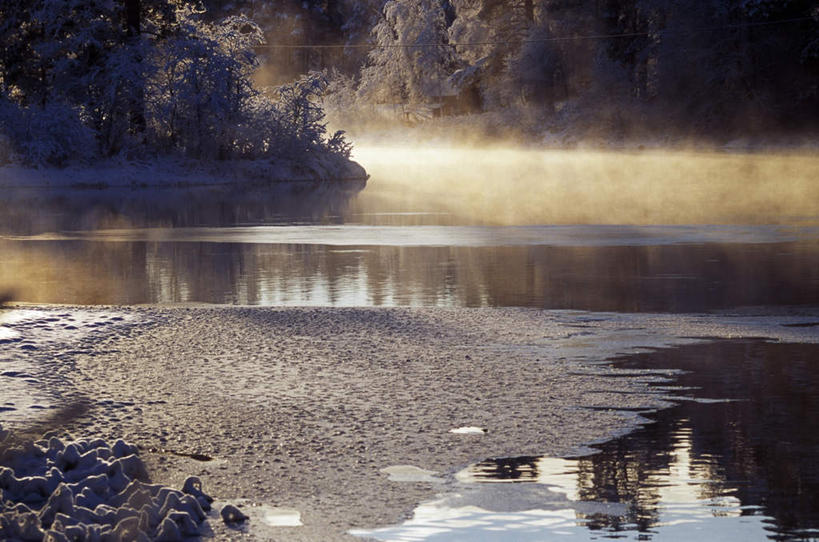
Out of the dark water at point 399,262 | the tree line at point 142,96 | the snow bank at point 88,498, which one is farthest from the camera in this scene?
the tree line at point 142,96

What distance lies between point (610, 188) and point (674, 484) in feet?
96.7

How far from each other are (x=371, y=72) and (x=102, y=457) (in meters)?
85.2

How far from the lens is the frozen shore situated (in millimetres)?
6340

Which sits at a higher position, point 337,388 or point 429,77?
point 429,77

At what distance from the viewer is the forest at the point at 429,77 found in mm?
44219

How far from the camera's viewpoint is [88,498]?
5.67 metres

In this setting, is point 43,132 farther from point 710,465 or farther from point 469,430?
point 710,465

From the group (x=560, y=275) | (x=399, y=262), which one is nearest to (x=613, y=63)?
(x=399, y=262)

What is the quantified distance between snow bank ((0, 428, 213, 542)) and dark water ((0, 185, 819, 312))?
253 inches

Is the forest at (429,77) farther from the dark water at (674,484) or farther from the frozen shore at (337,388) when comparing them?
the dark water at (674,484)

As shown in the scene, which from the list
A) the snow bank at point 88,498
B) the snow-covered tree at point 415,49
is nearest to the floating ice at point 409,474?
the snow bank at point 88,498

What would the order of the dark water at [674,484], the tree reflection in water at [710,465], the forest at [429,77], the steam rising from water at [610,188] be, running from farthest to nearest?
1. the forest at [429,77]
2. the steam rising from water at [610,188]
3. the tree reflection in water at [710,465]
4. the dark water at [674,484]

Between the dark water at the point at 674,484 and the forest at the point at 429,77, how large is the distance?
11.3 meters

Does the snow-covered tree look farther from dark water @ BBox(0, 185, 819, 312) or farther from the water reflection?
the water reflection
